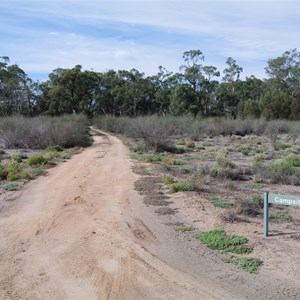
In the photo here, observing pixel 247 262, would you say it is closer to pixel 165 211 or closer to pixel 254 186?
pixel 165 211

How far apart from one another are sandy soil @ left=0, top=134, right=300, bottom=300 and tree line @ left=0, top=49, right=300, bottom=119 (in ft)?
173

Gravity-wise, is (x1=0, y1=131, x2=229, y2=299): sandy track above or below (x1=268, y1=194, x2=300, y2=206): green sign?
below

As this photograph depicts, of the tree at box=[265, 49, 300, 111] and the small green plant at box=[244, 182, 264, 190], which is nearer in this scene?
the small green plant at box=[244, 182, 264, 190]

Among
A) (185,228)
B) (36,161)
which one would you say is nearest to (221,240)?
(185,228)

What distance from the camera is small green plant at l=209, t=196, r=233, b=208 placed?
10.2 metres

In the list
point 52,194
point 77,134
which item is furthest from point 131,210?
point 77,134

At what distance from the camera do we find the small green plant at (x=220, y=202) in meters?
10.2

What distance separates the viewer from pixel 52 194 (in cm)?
1201

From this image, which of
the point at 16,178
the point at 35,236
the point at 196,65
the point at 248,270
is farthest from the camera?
the point at 196,65

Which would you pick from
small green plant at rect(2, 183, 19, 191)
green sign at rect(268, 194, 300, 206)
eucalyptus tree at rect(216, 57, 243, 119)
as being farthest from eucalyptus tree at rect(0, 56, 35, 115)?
green sign at rect(268, 194, 300, 206)

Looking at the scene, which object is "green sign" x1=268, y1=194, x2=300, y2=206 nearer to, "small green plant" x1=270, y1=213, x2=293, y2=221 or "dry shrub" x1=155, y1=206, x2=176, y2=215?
"small green plant" x1=270, y1=213, x2=293, y2=221

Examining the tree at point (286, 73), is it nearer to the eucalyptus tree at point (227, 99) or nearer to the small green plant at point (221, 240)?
the eucalyptus tree at point (227, 99)

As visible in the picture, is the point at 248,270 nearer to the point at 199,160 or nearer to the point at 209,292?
the point at 209,292

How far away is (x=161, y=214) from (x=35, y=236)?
284 centimetres
